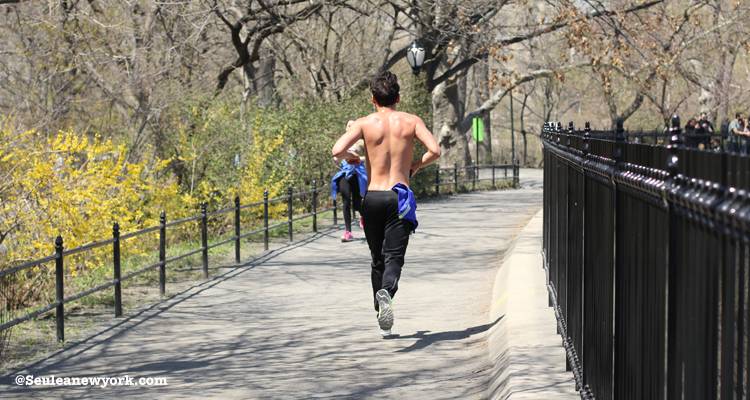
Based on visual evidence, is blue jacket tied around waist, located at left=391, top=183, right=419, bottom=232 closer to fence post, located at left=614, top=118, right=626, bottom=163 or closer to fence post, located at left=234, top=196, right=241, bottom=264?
fence post, located at left=614, top=118, right=626, bottom=163

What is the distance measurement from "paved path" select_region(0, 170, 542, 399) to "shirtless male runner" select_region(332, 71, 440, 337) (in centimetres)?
67

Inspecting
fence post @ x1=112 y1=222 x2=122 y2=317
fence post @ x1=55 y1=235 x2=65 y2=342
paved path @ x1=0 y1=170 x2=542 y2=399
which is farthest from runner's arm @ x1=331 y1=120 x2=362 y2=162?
fence post @ x1=112 y1=222 x2=122 y2=317

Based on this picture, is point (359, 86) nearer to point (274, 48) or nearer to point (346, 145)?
point (274, 48)

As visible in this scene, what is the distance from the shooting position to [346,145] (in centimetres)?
945

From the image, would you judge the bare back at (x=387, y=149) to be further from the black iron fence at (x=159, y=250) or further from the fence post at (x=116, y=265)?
the fence post at (x=116, y=265)

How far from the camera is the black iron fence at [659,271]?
2.71m

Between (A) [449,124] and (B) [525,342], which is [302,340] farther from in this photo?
(A) [449,124]

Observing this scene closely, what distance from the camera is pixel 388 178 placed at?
9.62m

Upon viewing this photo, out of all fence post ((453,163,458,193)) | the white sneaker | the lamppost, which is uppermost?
the lamppost

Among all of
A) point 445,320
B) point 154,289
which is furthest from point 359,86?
point 445,320

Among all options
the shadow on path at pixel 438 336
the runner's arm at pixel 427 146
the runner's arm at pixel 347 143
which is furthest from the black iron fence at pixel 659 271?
the shadow on path at pixel 438 336

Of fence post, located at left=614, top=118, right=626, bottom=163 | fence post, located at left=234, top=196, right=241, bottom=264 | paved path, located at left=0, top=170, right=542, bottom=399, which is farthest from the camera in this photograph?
fence post, located at left=234, top=196, right=241, bottom=264

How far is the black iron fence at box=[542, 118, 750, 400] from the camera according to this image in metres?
2.71

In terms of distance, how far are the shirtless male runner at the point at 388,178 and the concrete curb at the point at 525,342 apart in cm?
98
